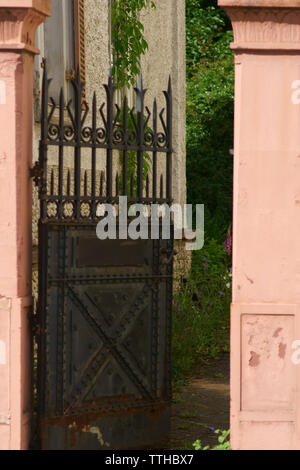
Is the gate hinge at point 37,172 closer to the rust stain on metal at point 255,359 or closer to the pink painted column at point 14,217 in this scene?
the pink painted column at point 14,217

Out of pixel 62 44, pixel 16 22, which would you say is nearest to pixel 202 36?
pixel 62 44

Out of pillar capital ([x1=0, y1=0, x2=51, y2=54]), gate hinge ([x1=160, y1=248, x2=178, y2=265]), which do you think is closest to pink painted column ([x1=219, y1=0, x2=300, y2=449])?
gate hinge ([x1=160, y1=248, x2=178, y2=265])

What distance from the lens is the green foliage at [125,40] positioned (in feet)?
33.5

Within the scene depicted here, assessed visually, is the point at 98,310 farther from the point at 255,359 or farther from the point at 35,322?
the point at 255,359

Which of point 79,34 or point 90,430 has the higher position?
point 79,34

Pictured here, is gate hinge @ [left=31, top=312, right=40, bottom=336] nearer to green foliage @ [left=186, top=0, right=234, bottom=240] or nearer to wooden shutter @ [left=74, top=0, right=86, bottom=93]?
wooden shutter @ [left=74, top=0, right=86, bottom=93]

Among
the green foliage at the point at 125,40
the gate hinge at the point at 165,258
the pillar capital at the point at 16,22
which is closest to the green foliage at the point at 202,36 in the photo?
the green foliage at the point at 125,40

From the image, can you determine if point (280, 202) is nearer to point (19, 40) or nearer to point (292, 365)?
point (292, 365)

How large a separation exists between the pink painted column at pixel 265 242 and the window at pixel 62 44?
2949mm

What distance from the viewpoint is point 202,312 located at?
962cm

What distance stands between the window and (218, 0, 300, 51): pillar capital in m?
2.84

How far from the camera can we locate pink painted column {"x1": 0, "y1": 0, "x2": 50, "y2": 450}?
5.27 meters

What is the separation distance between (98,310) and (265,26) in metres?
2.29

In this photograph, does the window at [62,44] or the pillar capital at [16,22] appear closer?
the pillar capital at [16,22]
